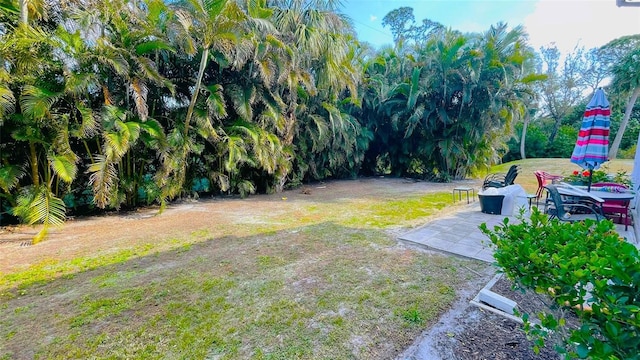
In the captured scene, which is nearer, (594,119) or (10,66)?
(10,66)

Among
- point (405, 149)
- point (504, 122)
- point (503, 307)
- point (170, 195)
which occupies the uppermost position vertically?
point (504, 122)

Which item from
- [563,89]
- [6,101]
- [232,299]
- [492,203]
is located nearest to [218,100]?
[6,101]

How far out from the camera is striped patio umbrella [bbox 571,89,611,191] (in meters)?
4.69

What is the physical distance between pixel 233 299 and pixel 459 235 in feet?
12.3

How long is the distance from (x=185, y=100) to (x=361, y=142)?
696 centimetres

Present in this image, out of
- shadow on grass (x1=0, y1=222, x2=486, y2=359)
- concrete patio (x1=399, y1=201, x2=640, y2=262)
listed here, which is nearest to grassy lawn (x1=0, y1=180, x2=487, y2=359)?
shadow on grass (x1=0, y1=222, x2=486, y2=359)

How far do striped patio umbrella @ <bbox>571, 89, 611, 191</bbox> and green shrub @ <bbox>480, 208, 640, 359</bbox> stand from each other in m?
4.30

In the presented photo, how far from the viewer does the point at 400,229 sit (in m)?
5.07

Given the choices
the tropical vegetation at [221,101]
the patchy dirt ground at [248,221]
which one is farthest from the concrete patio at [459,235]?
the tropical vegetation at [221,101]

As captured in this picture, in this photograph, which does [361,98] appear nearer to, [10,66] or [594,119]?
[594,119]

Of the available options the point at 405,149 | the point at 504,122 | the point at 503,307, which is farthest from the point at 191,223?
the point at 504,122

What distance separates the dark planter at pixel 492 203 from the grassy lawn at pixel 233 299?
296 cm

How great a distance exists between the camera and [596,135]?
4.78m

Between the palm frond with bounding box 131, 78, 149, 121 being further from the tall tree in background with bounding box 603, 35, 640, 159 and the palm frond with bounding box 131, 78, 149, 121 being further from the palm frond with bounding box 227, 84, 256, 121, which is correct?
the tall tree in background with bounding box 603, 35, 640, 159
